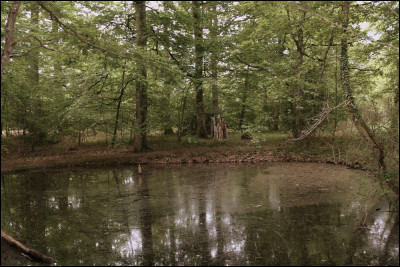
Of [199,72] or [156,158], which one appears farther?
[199,72]

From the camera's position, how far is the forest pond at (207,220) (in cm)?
527

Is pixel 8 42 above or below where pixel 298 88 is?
above

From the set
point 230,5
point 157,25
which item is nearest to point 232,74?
point 230,5

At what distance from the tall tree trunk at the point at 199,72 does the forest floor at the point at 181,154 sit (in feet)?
3.45

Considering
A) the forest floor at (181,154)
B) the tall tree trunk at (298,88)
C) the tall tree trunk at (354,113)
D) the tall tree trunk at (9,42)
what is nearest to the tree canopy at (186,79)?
the tall tree trunk at (298,88)

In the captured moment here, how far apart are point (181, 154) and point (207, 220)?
30.7 ft

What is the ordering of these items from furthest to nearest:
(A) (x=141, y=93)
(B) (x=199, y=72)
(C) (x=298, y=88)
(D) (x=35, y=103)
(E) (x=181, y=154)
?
(D) (x=35, y=103)
(B) (x=199, y=72)
(A) (x=141, y=93)
(E) (x=181, y=154)
(C) (x=298, y=88)

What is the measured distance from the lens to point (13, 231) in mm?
6516

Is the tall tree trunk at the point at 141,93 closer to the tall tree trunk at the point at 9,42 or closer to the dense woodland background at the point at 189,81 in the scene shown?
the dense woodland background at the point at 189,81

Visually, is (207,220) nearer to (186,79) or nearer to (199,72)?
(186,79)

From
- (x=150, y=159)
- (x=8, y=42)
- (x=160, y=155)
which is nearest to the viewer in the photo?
(x=8, y=42)

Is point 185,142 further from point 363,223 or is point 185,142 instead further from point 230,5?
point 363,223

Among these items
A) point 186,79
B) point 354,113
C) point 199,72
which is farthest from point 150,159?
point 354,113

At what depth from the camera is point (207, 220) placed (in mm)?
7133
